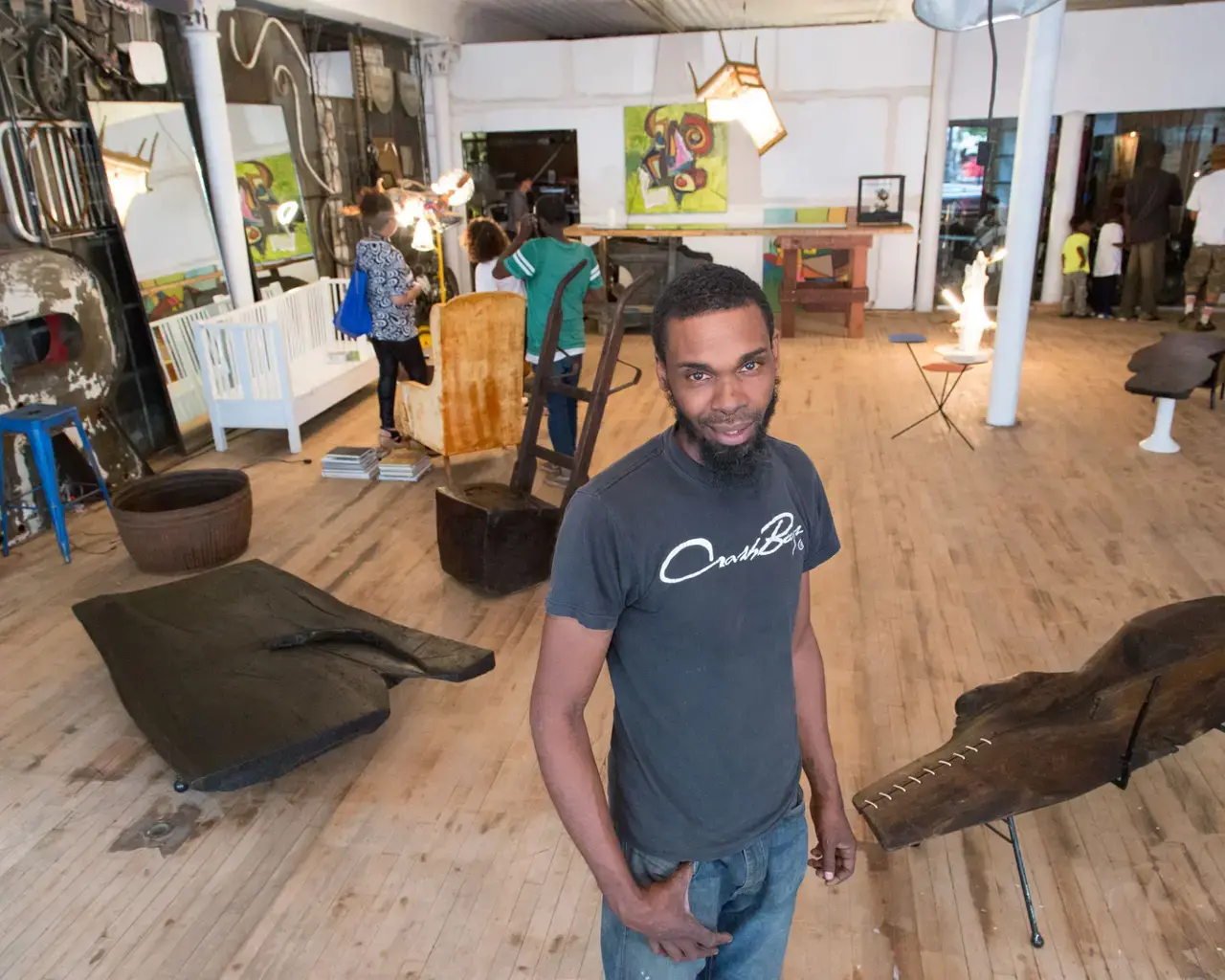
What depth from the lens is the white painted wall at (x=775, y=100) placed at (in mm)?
10344

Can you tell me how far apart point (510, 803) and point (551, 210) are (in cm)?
326

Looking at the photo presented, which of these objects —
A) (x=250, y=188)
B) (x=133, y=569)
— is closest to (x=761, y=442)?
(x=133, y=569)

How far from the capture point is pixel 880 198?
1072cm

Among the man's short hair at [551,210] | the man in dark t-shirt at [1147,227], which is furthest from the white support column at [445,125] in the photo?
the man in dark t-shirt at [1147,227]

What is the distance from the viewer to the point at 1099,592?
14.0ft

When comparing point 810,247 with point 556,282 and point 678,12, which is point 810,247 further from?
point 556,282

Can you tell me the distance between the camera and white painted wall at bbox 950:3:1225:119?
31.7ft

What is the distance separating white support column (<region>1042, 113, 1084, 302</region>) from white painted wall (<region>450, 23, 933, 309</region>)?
4.89ft

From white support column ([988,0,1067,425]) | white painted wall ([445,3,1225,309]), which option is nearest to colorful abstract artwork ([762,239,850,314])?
white painted wall ([445,3,1225,309])

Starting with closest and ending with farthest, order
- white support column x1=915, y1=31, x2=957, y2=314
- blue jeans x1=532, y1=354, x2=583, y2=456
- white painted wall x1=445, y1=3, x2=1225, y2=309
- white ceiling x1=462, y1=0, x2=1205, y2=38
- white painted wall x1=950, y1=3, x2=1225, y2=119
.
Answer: blue jeans x1=532, y1=354, x2=583, y2=456
white painted wall x1=950, y1=3, x2=1225, y2=119
white painted wall x1=445, y1=3, x2=1225, y2=309
white support column x1=915, y1=31, x2=957, y2=314
white ceiling x1=462, y1=0, x2=1205, y2=38

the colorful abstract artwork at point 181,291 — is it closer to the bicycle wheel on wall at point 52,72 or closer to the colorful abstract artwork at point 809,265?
the bicycle wheel on wall at point 52,72

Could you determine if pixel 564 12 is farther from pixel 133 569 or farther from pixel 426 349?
pixel 133 569

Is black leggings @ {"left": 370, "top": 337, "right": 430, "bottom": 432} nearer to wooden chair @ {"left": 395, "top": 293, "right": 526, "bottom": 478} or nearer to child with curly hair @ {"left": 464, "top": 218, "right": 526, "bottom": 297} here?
wooden chair @ {"left": 395, "top": 293, "right": 526, "bottom": 478}

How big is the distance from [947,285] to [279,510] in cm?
878
